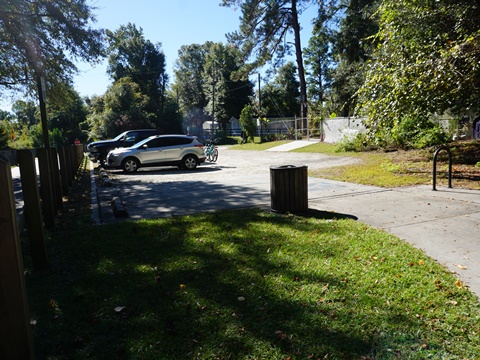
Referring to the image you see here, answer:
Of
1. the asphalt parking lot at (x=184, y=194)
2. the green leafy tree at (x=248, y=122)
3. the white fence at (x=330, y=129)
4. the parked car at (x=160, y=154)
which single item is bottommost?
the asphalt parking lot at (x=184, y=194)

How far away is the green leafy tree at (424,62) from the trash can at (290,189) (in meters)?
5.11

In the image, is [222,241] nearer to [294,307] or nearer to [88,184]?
[294,307]

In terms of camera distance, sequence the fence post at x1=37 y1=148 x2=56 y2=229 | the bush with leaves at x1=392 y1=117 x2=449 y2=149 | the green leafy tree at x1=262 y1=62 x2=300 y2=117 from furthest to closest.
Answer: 1. the green leafy tree at x1=262 y1=62 x2=300 y2=117
2. the bush with leaves at x1=392 y1=117 x2=449 y2=149
3. the fence post at x1=37 y1=148 x2=56 y2=229

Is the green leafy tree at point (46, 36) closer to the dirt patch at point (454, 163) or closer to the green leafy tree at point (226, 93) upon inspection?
the dirt patch at point (454, 163)

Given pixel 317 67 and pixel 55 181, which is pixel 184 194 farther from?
pixel 317 67

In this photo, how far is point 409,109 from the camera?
11.0m

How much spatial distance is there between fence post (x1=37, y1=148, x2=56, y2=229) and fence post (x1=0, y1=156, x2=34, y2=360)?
14.3 ft

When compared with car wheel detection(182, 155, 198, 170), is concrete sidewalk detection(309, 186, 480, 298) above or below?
below

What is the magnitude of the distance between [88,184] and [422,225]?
1057 cm

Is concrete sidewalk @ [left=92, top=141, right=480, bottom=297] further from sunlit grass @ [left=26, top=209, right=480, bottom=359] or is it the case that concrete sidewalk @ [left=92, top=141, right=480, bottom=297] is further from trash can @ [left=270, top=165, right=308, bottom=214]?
trash can @ [left=270, top=165, right=308, bottom=214]

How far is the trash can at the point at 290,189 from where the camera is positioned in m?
6.98

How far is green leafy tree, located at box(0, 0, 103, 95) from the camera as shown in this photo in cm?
1223

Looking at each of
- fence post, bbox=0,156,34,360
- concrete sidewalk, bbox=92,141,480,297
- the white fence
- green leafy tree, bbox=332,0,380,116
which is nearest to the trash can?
concrete sidewalk, bbox=92,141,480,297

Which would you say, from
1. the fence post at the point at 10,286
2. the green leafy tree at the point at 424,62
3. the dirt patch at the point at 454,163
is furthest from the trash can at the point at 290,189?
the fence post at the point at 10,286
